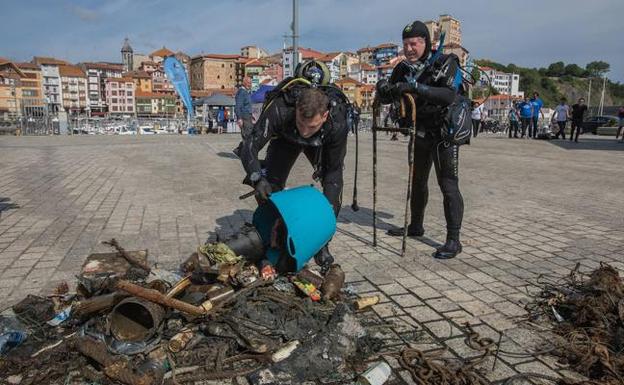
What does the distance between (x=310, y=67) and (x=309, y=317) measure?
Answer: 232cm

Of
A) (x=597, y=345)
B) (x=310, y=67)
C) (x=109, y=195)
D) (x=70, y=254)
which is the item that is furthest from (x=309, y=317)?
(x=109, y=195)

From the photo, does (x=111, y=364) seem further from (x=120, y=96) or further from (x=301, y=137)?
(x=120, y=96)

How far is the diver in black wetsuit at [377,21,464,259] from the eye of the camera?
13.3ft

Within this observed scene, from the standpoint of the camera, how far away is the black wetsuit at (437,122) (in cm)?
405

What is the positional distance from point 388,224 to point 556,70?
198m

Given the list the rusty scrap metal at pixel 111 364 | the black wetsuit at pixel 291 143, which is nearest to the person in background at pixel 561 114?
the black wetsuit at pixel 291 143

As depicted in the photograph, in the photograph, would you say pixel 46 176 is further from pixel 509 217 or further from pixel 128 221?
pixel 509 217

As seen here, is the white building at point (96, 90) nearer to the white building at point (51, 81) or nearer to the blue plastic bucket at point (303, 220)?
the white building at point (51, 81)

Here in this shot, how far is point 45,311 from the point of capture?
9.80ft

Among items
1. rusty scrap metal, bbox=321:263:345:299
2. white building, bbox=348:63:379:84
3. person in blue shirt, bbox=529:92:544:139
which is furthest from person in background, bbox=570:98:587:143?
white building, bbox=348:63:379:84

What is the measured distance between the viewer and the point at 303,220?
3.19 meters

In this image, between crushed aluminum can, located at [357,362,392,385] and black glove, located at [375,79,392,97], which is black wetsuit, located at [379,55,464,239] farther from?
crushed aluminum can, located at [357,362,392,385]

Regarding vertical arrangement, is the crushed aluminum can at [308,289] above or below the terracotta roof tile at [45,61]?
below

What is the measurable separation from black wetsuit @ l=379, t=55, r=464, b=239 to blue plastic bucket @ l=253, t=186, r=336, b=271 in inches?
53.6
